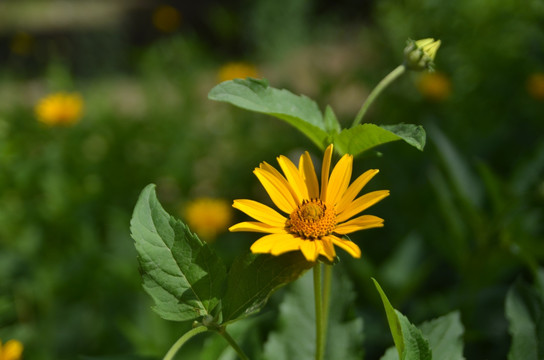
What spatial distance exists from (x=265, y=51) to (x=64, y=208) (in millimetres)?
3891

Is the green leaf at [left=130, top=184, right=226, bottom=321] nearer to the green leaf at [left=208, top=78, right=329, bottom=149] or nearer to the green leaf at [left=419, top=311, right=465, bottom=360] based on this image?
the green leaf at [left=208, top=78, right=329, bottom=149]

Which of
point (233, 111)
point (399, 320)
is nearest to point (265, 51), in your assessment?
point (233, 111)

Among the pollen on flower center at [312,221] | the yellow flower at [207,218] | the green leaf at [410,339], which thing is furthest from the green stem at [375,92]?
the yellow flower at [207,218]

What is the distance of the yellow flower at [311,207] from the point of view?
59 cm

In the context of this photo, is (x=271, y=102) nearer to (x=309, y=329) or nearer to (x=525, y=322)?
(x=309, y=329)

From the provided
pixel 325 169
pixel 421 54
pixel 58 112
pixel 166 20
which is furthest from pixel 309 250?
pixel 166 20

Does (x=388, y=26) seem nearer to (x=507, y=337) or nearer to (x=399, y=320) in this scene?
(x=507, y=337)

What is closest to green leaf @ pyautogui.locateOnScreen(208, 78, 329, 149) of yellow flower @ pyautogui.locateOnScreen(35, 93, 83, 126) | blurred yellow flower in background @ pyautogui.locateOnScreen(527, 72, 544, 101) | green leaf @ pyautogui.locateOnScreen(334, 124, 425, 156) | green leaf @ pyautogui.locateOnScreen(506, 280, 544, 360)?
green leaf @ pyautogui.locateOnScreen(334, 124, 425, 156)

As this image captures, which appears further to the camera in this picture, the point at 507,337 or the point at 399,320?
the point at 507,337

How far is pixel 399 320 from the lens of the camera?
22.2 inches

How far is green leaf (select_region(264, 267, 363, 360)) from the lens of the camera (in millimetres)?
811

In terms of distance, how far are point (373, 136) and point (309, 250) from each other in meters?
0.18

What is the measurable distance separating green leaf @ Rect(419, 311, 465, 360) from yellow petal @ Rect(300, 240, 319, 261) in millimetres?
280

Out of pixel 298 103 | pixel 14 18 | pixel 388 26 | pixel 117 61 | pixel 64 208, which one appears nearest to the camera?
pixel 298 103
